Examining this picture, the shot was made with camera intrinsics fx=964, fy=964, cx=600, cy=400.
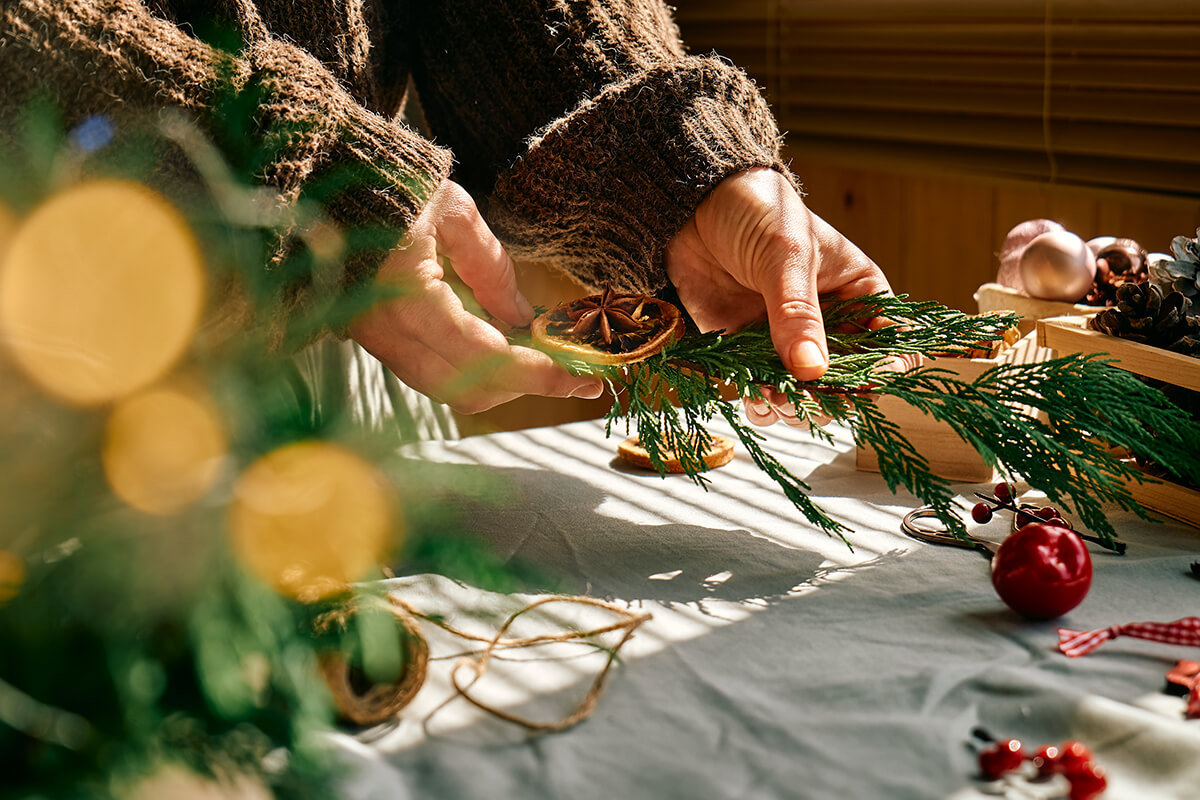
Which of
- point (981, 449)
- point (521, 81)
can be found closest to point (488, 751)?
point (981, 449)

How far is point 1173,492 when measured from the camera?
94 cm

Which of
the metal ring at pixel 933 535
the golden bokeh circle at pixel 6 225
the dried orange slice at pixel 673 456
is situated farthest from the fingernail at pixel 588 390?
the golden bokeh circle at pixel 6 225

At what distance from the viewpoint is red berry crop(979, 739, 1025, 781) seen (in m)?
0.55

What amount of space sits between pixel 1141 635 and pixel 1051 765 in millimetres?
196

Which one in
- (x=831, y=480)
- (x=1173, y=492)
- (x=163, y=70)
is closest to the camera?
(x=163, y=70)

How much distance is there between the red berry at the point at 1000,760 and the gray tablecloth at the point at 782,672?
13 millimetres

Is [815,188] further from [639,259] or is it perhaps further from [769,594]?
[769,594]

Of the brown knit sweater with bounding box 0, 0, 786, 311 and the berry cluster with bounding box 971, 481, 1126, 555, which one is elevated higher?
the brown knit sweater with bounding box 0, 0, 786, 311

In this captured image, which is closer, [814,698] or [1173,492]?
[814,698]

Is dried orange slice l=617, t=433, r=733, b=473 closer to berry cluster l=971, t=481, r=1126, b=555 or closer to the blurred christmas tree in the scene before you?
berry cluster l=971, t=481, r=1126, b=555

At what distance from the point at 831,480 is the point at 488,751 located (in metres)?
0.62

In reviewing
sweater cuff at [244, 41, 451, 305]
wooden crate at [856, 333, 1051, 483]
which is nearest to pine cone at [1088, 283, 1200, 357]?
wooden crate at [856, 333, 1051, 483]

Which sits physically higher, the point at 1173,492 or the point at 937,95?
the point at 937,95

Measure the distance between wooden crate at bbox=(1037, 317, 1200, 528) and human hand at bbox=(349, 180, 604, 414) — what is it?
20.1 inches
